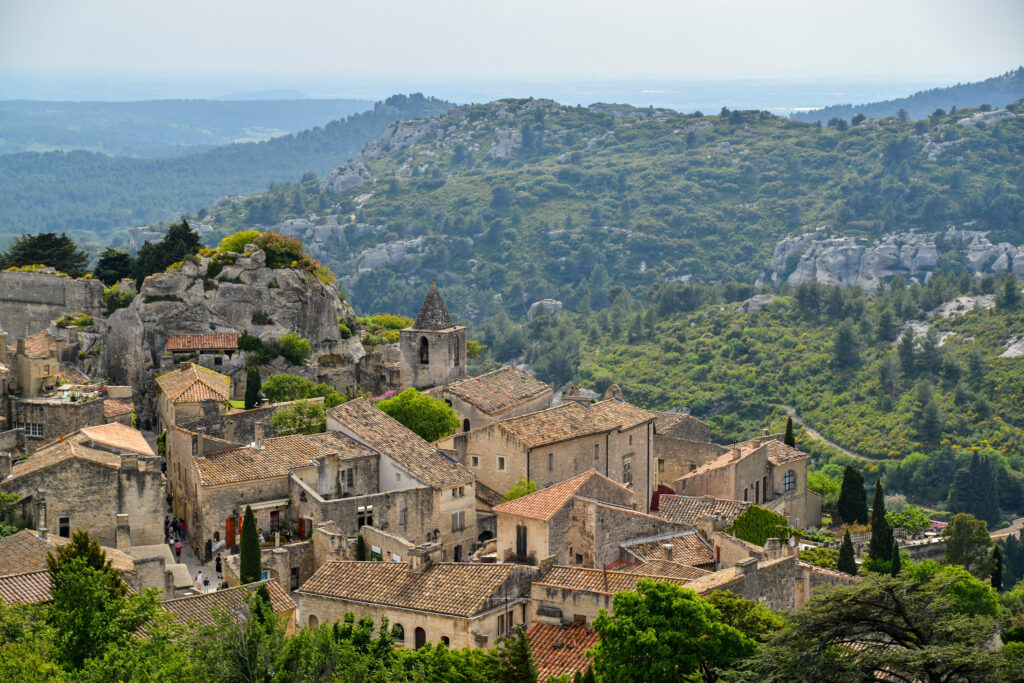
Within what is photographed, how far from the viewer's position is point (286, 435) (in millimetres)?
57281

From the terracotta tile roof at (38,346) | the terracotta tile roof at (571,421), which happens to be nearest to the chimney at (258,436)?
the terracotta tile roof at (571,421)

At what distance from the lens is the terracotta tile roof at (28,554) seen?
41.0 meters

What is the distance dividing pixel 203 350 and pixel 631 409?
22794mm

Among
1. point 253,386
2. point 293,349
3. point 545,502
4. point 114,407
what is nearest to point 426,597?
point 545,502

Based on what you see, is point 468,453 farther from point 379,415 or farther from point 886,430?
point 886,430

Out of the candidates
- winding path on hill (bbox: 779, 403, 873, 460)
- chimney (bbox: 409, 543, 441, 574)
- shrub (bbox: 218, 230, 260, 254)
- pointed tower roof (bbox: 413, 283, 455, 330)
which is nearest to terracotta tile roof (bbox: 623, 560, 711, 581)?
chimney (bbox: 409, 543, 441, 574)

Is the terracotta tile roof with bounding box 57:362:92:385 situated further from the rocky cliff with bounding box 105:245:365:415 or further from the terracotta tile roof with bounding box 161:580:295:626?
the terracotta tile roof with bounding box 161:580:295:626

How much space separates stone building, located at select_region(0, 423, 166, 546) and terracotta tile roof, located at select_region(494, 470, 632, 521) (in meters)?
12.2

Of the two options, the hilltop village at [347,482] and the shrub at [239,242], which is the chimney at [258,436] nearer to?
the hilltop village at [347,482]

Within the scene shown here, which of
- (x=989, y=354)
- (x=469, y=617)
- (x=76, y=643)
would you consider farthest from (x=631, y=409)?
(x=989, y=354)

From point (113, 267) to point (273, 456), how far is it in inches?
1358

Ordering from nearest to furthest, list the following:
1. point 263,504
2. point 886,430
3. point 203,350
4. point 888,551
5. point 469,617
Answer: point 469,617 → point 263,504 → point 888,551 → point 203,350 → point 886,430

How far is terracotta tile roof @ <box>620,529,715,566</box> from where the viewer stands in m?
47.4

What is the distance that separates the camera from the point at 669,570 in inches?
1751
